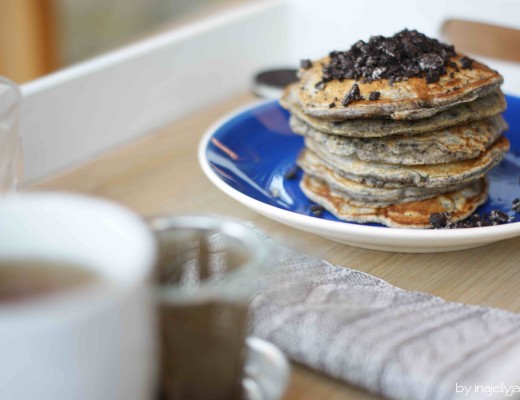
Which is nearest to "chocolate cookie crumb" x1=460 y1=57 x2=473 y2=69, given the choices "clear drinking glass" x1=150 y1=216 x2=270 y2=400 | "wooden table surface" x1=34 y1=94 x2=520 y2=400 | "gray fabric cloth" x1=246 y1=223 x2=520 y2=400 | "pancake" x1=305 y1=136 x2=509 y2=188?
"pancake" x1=305 y1=136 x2=509 y2=188

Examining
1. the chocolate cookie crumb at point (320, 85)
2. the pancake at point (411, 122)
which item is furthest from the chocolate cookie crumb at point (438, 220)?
the chocolate cookie crumb at point (320, 85)

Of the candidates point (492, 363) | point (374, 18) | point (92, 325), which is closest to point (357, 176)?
point (492, 363)

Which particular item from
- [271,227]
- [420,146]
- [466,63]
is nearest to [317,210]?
[271,227]


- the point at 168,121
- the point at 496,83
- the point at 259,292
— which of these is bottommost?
the point at 168,121

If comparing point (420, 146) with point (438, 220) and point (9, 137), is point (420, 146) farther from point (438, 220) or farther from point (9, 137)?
point (9, 137)

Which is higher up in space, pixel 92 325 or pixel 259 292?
pixel 92 325

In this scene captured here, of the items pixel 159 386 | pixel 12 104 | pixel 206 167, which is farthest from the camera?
pixel 206 167

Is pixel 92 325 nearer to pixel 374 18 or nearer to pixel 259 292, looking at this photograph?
pixel 259 292
